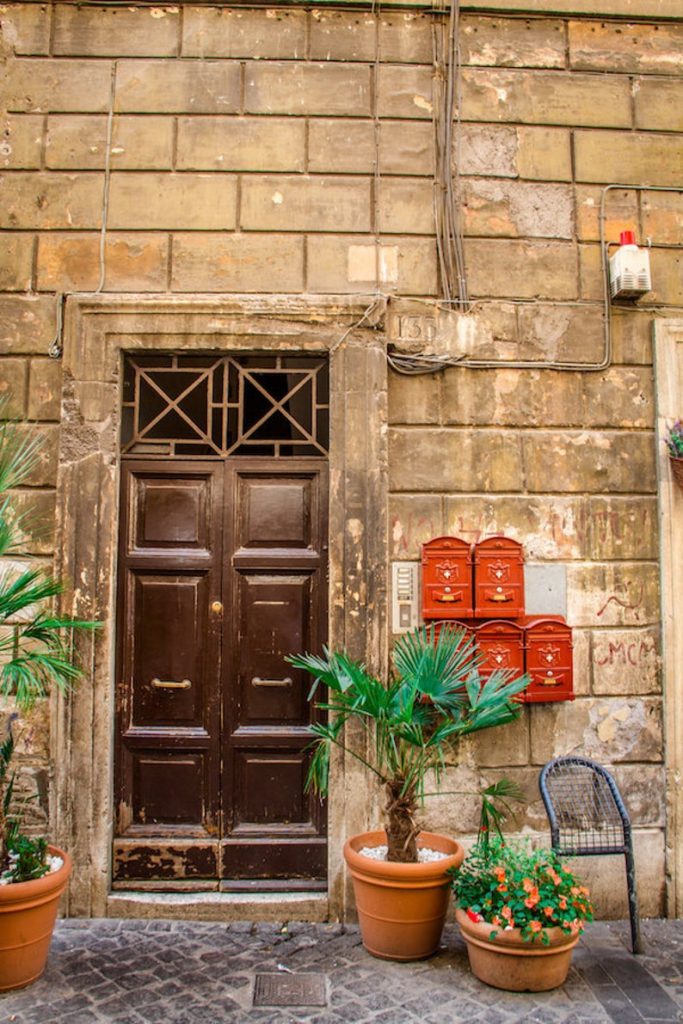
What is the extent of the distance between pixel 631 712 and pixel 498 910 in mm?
1674

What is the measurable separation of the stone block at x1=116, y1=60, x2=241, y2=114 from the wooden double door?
220 cm

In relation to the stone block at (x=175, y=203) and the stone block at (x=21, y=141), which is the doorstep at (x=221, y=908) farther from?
the stone block at (x=21, y=141)

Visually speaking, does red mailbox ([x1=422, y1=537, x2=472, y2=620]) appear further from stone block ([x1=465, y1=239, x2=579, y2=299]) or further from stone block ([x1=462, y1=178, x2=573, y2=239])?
stone block ([x1=462, y1=178, x2=573, y2=239])

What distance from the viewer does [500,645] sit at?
4848mm

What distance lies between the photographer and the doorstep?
4.75 meters

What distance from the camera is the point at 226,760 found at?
16.4 feet

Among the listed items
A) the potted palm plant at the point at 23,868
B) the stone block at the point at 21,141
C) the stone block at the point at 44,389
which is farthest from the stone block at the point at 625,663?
the stone block at the point at 21,141

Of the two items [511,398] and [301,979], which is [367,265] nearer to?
[511,398]

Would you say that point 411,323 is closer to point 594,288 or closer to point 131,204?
point 594,288

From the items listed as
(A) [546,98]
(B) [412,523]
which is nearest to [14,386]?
(B) [412,523]

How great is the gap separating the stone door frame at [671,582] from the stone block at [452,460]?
92 cm

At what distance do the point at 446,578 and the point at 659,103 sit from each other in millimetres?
3376

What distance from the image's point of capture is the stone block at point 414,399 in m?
5.10

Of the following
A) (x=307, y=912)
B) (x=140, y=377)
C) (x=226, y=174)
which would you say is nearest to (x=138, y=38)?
(x=226, y=174)
